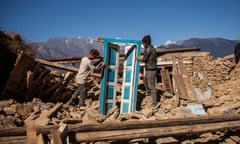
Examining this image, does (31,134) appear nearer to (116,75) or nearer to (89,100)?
(116,75)

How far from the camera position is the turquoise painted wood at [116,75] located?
23.5 ft

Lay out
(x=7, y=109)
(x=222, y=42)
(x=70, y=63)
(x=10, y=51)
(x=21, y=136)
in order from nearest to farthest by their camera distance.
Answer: (x=21, y=136) < (x=7, y=109) < (x=10, y=51) < (x=70, y=63) < (x=222, y=42)

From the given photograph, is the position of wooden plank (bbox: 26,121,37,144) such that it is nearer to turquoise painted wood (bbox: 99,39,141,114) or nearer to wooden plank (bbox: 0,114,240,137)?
wooden plank (bbox: 0,114,240,137)

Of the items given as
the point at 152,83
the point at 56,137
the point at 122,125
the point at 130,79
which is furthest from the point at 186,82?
the point at 56,137

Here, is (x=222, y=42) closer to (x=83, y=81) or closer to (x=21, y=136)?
(x=83, y=81)

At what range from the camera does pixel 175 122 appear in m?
5.01

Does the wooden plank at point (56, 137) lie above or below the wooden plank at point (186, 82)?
below

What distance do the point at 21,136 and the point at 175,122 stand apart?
2.88m

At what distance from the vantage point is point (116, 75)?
7.46 m

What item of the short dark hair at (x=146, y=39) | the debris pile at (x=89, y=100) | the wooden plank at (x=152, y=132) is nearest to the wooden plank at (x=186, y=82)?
the debris pile at (x=89, y=100)

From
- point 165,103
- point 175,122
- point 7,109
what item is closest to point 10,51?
point 7,109

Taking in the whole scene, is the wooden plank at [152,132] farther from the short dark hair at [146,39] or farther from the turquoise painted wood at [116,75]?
the short dark hair at [146,39]

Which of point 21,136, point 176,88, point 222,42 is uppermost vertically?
point 222,42

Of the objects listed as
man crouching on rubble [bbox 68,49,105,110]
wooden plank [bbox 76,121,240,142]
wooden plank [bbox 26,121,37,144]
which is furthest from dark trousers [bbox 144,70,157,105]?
wooden plank [bbox 26,121,37,144]
